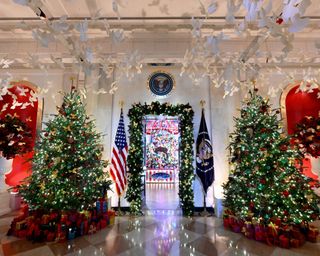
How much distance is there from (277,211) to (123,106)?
4.45 m

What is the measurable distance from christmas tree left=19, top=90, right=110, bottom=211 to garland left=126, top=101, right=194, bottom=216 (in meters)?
0.91

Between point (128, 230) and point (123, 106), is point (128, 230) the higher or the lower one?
the lower one

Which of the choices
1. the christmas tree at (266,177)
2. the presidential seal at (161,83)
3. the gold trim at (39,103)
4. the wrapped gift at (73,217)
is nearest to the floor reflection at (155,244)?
the wrapped gift at (73,217)

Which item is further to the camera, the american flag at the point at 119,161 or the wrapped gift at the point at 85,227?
the american flag at the point at 119,161

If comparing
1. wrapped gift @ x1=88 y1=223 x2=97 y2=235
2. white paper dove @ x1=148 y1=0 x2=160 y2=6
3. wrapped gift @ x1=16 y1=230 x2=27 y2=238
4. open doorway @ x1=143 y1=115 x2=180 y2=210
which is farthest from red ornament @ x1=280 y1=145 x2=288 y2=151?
wrapped gift @ x1=16 y1=230 x2=27 y2=238

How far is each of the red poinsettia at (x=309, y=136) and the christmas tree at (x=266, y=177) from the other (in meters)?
1.38

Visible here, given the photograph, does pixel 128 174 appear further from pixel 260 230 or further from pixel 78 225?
pixel 260 230

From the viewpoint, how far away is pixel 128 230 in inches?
159

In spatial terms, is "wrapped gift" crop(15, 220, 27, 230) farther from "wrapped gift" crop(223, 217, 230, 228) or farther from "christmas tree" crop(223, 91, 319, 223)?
"christmas tree" crop(223, 91, 319, 223)

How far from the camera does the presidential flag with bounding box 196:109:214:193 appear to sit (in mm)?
5134

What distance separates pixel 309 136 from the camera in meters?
5.01

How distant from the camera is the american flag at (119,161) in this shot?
491cm

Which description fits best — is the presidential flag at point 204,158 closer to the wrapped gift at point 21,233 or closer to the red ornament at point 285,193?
the red ornament at point 285,193

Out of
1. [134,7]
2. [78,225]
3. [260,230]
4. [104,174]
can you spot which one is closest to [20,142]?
[104,174]
